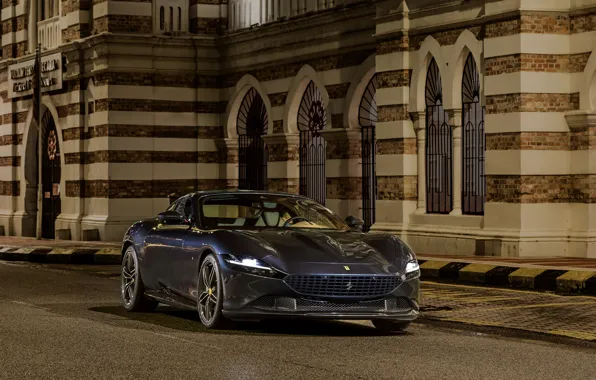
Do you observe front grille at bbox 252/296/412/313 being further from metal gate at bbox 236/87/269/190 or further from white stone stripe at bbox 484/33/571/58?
metal gate at bbox 236/87/269/190

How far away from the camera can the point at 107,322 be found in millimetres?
12836

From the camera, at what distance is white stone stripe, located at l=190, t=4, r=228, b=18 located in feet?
104

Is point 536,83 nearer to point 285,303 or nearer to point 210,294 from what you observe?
point 210,294

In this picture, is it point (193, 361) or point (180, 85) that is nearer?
point (193, 361)

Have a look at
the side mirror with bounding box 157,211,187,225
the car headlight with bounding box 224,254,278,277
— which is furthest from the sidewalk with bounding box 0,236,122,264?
the car headlight with bounding box 224,254,278,277

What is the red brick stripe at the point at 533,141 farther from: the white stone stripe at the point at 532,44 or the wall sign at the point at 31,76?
the wall sign at the point at 31,76

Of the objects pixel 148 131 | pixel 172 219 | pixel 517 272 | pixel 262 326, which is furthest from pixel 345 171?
pixel 262 326

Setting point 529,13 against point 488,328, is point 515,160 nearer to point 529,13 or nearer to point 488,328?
point 529,13

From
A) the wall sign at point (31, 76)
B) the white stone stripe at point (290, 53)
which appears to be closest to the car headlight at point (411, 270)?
the white stone stripe at point (290, 53)

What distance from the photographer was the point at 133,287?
14117 millimetres

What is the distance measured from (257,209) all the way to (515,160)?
30.5 ft

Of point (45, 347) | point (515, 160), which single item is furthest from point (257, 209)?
point (515, 160)

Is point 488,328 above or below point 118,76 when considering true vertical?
below

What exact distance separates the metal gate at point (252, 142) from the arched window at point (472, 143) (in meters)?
8.20
